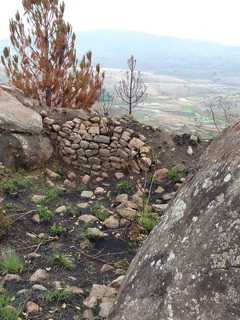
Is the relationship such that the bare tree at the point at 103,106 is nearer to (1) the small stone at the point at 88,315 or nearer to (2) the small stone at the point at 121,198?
(2) the small stone at the point at 121,198

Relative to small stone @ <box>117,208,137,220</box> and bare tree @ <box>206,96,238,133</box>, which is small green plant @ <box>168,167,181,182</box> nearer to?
bare tree @ <box>206,96,238,133</box>

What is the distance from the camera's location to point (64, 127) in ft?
28.9

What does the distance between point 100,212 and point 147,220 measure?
0.84 metres

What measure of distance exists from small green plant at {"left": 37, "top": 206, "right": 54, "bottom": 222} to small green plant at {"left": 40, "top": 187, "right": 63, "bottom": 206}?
437 mm

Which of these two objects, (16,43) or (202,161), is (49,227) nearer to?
(202,161)

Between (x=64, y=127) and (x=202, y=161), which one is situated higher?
(x=202, y=161)

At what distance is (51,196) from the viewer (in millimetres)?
7250

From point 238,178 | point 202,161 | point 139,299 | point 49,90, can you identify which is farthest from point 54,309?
point 49,90

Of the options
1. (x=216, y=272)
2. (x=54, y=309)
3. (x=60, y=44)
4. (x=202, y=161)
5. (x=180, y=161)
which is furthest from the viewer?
(x=60, y=44)

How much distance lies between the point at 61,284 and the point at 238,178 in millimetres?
2714

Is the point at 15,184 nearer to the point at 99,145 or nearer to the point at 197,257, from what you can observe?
the point at 99,145

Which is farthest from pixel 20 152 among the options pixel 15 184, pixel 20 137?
pixel 15 184

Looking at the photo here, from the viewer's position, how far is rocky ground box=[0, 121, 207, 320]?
4582 mm

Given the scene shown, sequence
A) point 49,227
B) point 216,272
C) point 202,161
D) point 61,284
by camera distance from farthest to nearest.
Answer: point 49,227
point 61,284
point 202,161
point 216,272
